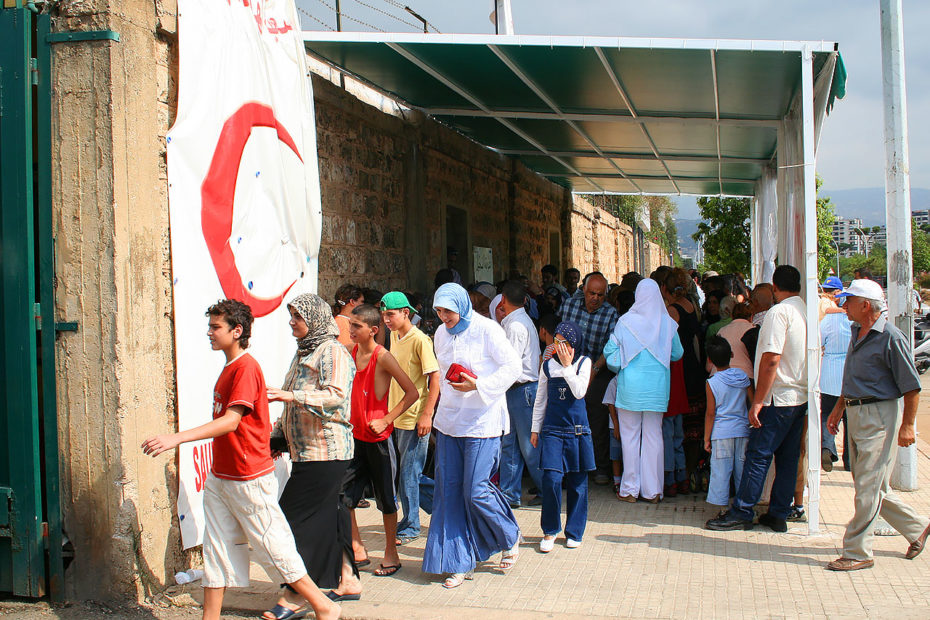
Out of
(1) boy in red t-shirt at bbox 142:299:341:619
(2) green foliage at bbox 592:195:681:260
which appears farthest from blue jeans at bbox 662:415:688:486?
(2) green foliage at bbox 592:195:681:260

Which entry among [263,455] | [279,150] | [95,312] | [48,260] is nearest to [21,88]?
[48,260]

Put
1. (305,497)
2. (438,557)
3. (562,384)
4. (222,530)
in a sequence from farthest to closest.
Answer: (562,384), (438,557), (305,497), (222,530)

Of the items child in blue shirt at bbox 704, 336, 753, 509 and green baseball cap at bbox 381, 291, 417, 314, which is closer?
green baseball cap at bbox 381, 291, 417, 314

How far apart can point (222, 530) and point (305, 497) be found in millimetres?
509

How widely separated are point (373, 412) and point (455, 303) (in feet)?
2.69

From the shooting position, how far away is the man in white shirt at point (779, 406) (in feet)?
18.6

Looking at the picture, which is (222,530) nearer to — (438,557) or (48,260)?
(438,557)

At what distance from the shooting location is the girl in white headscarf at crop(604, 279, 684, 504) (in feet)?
21.3

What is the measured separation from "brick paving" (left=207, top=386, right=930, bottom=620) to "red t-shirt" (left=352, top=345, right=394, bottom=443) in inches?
34.7

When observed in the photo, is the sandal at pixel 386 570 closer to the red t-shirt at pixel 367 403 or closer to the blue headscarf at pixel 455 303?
the red t-shirt at pixel 367 403

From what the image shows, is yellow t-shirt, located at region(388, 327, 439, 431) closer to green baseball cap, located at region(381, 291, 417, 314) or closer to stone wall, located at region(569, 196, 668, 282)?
green baseball cap, located at region(381, 291, 417, 314)

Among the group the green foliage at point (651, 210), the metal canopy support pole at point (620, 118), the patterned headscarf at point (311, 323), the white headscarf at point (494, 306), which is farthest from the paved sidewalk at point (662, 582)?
the green foliage at point (651, 210)

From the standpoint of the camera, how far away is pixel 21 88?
4.54 m

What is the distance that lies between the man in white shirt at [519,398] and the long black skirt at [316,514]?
86.6 inches
